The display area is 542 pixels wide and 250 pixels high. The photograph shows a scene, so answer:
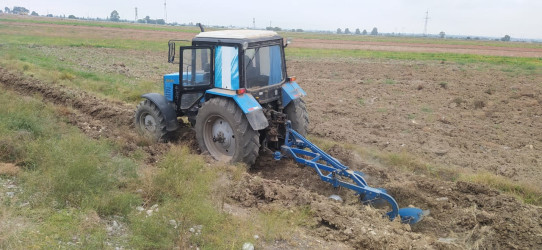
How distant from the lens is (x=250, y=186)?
6438 millimetres

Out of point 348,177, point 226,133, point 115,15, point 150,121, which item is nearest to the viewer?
point 348,177

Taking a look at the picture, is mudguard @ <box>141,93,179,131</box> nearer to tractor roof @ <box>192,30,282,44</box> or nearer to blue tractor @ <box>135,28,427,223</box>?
blue tractor @ <box>135,28,427,223</box>

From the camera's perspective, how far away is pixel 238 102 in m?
6.89

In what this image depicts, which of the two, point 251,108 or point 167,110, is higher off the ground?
point 251,108

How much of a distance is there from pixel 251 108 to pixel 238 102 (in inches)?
9.3

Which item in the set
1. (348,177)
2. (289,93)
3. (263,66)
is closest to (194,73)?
(263,66)

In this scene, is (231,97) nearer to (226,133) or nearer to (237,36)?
(226,133)

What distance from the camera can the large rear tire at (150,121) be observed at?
27.1 ft

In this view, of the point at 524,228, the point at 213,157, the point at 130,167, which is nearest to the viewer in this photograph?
the point at 524,228

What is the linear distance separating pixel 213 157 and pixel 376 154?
3.41 m

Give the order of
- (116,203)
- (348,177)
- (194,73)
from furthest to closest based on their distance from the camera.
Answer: (194,73), (348,177), (116,203)

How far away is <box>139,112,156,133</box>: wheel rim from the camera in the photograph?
852cm

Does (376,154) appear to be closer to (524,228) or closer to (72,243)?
(524,228)

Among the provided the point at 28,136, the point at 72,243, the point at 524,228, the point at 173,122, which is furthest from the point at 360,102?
the point at 72,243
